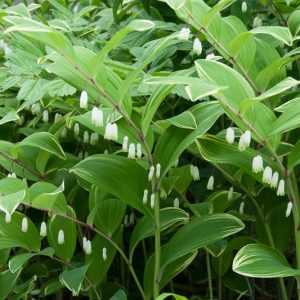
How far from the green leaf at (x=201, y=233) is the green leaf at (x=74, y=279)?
20 cm

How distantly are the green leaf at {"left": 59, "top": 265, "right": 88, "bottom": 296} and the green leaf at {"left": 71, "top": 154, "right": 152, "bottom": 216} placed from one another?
24 centimetres

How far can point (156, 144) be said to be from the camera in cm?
139

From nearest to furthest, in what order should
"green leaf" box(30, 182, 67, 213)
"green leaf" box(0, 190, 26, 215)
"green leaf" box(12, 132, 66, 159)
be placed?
"green leaf" box(0, 190, 26, 215) → "green leaf" box(30, 182, 67, 213) → "green leaf" box(12, 132, 66, 159)

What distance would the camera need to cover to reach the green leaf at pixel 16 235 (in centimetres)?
151

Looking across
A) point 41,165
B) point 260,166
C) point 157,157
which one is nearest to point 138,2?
point 41,165

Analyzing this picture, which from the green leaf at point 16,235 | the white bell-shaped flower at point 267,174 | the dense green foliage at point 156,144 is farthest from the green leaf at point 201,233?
the green leaf at point 16,235


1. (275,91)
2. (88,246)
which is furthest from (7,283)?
(275,91)

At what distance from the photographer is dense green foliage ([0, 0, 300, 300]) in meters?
1.17

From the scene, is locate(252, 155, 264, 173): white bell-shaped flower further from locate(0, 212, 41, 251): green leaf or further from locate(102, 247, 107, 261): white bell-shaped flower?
locate(0, 212, 41, 251): green leaf

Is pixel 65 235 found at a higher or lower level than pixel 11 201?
lower

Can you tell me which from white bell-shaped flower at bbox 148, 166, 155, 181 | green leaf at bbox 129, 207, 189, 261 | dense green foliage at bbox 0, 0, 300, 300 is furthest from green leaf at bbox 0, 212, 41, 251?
white bell-shaped flower at bbox 148, 166, 155, 181

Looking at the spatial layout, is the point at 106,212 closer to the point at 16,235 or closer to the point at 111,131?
the point at 16,235

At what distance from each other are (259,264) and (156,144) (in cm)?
35

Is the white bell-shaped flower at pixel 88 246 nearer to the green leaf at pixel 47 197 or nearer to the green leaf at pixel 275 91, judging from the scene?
the green leaf at pixel 47 197
